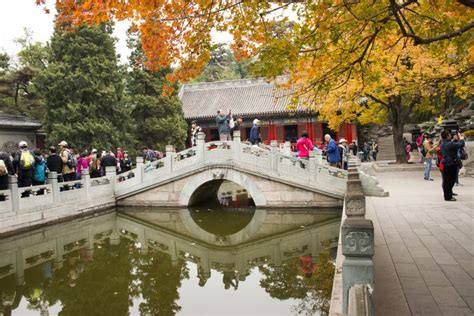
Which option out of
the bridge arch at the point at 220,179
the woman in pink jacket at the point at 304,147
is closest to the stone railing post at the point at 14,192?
the bridge arch at the point at 220,179

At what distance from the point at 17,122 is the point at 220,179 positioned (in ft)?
42.9

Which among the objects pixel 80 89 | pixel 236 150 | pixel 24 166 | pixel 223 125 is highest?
pixel 80 89

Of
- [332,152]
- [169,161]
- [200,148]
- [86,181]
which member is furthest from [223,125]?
[86,181]

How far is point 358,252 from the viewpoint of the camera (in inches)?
121

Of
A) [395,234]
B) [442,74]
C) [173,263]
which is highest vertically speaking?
[442,74]

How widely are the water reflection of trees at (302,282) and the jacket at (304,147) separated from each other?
4830mm

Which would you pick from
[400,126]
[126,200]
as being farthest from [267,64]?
[400,126]

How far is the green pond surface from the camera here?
646 cm

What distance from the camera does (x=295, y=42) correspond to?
5.85 m

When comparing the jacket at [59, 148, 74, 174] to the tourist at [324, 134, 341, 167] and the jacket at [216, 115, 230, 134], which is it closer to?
the jacket at [216, 115, 230, 134]

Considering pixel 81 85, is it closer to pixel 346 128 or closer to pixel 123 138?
pixel 123 138

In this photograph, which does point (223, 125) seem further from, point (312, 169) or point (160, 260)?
point (160, 260)

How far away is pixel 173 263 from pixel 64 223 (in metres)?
5.13

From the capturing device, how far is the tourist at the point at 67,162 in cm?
1269
